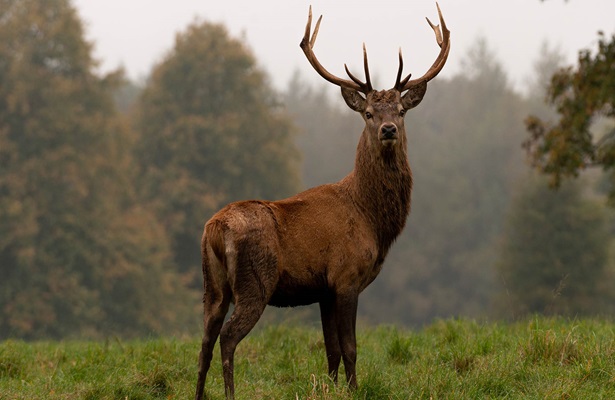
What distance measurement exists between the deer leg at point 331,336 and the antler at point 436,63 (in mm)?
2068

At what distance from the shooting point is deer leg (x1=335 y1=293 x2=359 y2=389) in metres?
7.03

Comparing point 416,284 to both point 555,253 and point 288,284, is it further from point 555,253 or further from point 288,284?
point 288,284

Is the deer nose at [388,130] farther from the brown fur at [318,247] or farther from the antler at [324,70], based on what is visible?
the antler at [324,70]

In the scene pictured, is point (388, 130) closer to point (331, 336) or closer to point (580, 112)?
point (331, 336)

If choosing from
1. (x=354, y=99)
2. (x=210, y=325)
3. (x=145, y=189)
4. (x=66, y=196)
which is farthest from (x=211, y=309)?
(x=145, y=189)

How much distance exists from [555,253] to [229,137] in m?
14.3

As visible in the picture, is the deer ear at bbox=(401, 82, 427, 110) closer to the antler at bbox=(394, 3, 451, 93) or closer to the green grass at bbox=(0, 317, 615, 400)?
the antler at bbox=(394, 3, 451, 93)

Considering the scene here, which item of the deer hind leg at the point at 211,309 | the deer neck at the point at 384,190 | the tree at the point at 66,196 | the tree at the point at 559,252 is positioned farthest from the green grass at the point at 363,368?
the tree at the point at 559,252

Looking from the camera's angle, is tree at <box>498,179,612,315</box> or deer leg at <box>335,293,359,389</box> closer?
deer leg at <box>335,293,359,389</box>

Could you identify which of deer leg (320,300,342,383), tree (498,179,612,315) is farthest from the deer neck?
tree (498,179,612,315)

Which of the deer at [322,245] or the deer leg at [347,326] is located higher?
the deer at [322,245]

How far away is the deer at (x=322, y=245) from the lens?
683cm

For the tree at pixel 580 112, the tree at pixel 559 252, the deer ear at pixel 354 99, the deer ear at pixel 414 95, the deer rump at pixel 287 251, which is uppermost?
the tree at pixel 559 252

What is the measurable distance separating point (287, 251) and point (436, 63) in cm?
265
